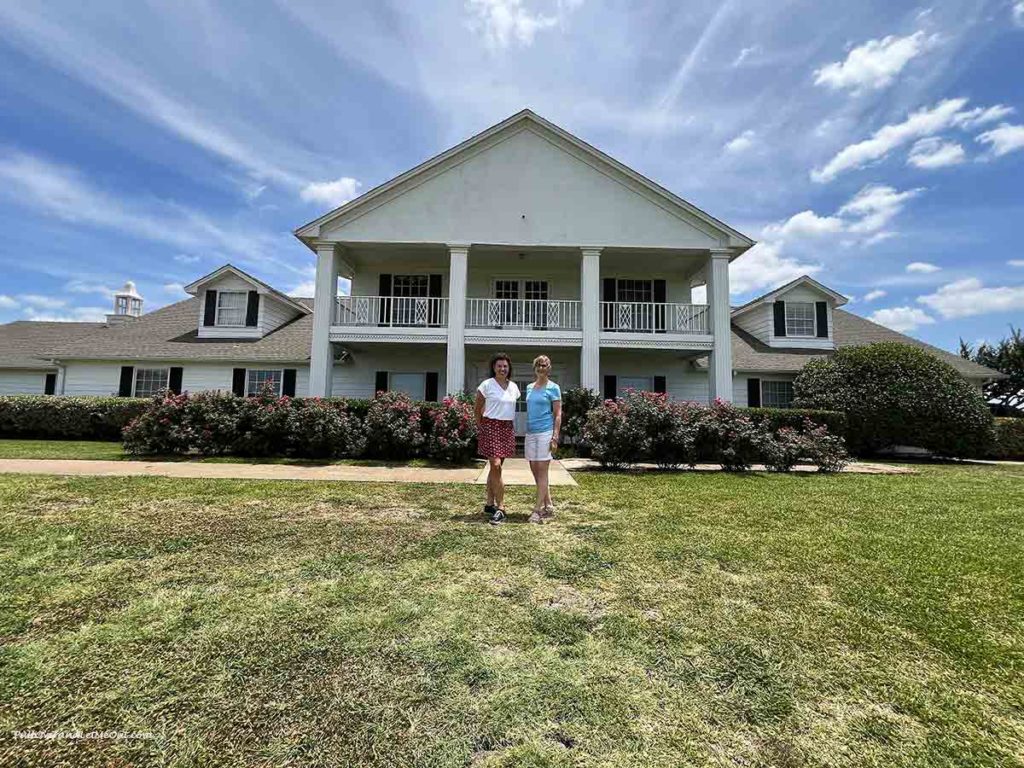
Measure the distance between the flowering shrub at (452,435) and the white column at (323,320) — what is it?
4.89 m

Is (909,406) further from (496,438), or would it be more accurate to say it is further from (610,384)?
(496,438)

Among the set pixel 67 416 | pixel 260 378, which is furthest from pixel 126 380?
pixel 260 378

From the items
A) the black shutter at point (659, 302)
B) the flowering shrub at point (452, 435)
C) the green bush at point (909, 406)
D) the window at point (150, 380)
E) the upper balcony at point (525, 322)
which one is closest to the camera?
the flowering shrub at point (452, 435)

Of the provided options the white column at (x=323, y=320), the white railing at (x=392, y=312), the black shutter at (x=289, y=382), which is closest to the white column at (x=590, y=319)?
the white railing at (x=392, y=312)

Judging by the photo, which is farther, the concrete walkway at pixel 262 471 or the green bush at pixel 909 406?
the green bush at pixel 909 406

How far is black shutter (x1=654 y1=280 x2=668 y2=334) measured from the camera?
15.4 meters

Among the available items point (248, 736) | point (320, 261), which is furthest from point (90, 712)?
point (320, 261)

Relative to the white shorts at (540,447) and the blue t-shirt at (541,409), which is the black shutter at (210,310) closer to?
the blue t-shirt at (541,409)

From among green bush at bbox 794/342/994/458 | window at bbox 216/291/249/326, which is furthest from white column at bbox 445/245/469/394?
green bush at bbox 794/342/994/458

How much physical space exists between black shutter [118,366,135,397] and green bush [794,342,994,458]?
73.4 feet

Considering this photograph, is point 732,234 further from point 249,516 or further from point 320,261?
point 249,516

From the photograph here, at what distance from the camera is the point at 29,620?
265cm

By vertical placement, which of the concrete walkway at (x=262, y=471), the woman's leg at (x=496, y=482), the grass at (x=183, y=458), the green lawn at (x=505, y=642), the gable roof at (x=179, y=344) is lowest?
the green lawn at (x=505, y=642)

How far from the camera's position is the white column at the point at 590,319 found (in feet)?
43.7
